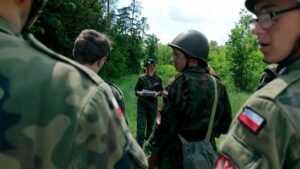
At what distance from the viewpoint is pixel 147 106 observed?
37.1 feet

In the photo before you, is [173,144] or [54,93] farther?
[173,144]

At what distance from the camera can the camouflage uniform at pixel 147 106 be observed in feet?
36.2

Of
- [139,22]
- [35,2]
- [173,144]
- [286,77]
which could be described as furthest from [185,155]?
[139,22]

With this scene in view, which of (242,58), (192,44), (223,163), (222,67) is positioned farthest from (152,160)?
(222,67)

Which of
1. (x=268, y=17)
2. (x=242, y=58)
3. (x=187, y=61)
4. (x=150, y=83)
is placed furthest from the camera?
(x=242, y=58)

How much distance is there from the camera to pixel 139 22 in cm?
7244

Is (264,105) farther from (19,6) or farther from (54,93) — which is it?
(19,6)

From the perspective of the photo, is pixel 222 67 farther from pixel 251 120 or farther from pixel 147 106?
pixel 251 120

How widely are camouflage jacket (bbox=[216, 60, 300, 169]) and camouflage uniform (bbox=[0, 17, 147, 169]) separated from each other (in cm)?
66

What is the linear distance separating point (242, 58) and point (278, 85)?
140ft

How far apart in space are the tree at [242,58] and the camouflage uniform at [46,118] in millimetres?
42780

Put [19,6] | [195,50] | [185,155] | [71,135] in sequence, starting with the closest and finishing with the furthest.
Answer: [71,135] → [19,6] → [185,155] → [195,50]

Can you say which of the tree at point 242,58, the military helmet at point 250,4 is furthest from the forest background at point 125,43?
the military helmet at point 250,4

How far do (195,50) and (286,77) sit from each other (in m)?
2.96
